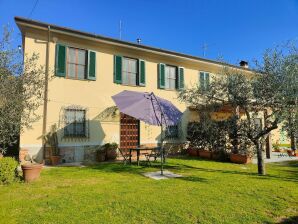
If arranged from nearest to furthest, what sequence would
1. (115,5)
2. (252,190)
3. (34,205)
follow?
(34,205) → (252,190) → (115,5)

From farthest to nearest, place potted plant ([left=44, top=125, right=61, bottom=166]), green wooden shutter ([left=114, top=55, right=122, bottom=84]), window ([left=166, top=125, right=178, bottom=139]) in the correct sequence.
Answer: window ([left=166, top=125, right=178, bottom=139]), green wooden shutter ([left=114, top=55, right=122, bottom=84]), potted plant ([left=44, top=125, right=61, bottom=166])

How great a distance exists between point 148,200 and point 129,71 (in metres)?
9.78

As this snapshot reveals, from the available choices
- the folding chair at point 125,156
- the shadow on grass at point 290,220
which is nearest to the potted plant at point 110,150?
the folding chair at point 125,156

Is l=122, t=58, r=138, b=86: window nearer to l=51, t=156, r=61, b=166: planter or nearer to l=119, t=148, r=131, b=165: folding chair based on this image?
l=119, t=148, r=131, b=165: folding chair

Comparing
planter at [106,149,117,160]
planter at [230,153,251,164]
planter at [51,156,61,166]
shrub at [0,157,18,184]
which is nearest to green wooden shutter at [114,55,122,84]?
planter at [106,149,117,160]

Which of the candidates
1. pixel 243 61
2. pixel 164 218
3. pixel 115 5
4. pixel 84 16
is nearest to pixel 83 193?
pixel 164 218

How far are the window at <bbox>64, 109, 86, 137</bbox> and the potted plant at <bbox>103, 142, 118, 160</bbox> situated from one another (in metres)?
1.33

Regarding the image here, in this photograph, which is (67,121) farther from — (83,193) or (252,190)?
Answer: (252,190)

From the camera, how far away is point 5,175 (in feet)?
23.8

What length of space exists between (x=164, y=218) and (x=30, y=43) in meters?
10.4

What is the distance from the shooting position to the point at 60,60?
12.4 metres

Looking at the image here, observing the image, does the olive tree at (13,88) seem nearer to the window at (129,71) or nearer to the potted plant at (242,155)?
the window at (129,71)

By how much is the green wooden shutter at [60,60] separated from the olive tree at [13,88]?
14.4ft

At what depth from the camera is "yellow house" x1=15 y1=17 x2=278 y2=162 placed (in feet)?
39.2
